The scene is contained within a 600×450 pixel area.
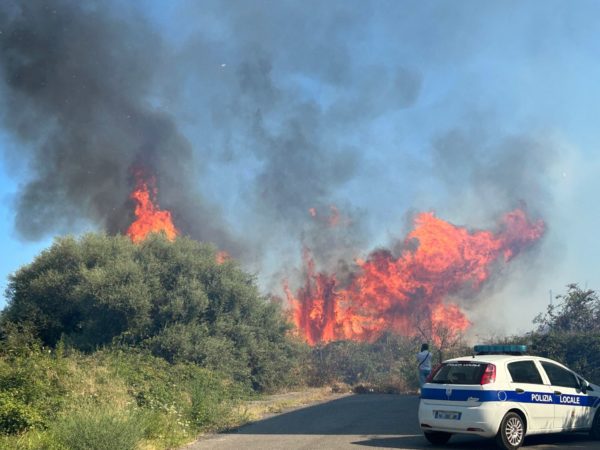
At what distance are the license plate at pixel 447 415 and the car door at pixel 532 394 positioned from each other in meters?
0.98

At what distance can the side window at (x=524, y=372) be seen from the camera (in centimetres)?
1005

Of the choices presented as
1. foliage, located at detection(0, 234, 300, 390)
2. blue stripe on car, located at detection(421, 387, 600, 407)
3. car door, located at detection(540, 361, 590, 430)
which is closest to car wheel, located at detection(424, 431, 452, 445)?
blue stripe on car, located at detection(421, 387, 600, 407)

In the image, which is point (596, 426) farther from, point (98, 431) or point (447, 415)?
point (98, 431)

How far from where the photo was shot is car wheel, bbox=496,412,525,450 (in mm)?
9461

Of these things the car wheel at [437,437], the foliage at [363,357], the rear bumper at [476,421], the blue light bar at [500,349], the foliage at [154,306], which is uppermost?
the foliage at [154,306]

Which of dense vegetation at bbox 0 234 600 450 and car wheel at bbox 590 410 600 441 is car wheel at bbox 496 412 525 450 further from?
dense vegetation at bbox 0 234 600 450

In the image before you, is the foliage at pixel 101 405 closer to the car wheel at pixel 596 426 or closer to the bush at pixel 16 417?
the bush at pixel 16 417

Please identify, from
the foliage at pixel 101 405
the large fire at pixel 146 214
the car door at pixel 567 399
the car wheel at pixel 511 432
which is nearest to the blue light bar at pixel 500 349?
Result: the car door at pixel 567 399

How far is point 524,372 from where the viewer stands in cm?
1024

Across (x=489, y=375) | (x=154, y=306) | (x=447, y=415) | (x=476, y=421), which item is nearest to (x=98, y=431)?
(x=447, y=415)

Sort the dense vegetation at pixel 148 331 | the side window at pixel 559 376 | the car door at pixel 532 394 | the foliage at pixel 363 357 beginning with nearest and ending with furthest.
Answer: the car door at pixel 532 394, the side window at pixel 559 376, the dense vegetation at pixel 148 331, the foliage at pixel 363 357

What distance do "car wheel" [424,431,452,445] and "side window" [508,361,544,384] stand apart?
1.69 m

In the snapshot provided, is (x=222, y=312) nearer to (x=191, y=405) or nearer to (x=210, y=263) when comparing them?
(x=210, y=263)

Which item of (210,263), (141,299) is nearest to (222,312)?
(210,263)
